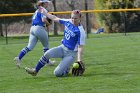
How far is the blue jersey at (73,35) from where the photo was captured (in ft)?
31.2

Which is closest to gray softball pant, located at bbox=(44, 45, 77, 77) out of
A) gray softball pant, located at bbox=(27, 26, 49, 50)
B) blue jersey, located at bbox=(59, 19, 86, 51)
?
blue jersey, located at bbox=(59, 19, 86, 51)

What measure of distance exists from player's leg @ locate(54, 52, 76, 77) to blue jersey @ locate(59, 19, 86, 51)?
6.9 inches

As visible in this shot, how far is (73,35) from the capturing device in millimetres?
9570

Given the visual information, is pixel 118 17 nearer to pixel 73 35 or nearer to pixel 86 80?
pixel 73 35

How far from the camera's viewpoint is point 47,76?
984 cm

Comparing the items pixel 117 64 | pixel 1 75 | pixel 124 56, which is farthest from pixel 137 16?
pixel 1 75

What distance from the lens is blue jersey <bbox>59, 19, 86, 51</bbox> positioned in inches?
374

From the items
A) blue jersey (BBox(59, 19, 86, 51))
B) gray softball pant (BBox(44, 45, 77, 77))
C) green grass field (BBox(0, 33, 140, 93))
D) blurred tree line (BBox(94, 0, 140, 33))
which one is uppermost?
blue jersey (BBox(59, 19, 86, 51))

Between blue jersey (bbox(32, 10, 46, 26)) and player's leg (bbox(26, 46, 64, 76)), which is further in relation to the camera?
blue jersey (bbox(32, 10, 46, 26))

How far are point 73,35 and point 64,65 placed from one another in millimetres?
635

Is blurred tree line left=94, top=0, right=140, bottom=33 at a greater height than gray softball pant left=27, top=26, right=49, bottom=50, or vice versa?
gray softball pant left=27, top=26, right=49, bottom=50

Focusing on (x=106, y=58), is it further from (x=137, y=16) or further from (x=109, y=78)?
(x=137, y=16)

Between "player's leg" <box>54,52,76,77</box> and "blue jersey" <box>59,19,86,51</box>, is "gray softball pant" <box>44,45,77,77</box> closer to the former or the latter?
"player's leg" <box>54,52,76,77</box>

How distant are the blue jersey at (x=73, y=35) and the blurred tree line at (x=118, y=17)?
62.6 ft
